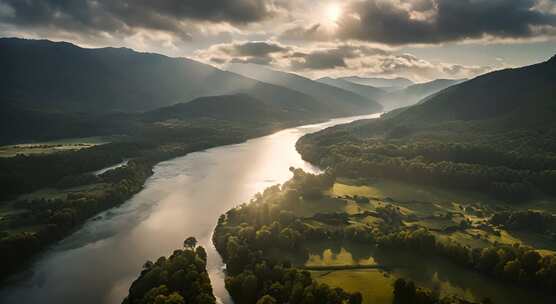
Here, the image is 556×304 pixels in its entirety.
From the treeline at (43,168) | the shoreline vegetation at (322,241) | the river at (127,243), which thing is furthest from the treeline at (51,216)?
the shoreline vegetation at (322,241)

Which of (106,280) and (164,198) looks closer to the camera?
(106,280)

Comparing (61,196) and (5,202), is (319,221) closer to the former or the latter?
(61,196)

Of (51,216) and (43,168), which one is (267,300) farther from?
(43,168)

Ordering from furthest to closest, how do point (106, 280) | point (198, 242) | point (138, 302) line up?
point (198, 242) → point (106, 280) → point (138, 302)

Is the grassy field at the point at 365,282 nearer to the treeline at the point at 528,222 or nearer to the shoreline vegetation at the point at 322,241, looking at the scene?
the shoreline vegetation at the point at 322,241

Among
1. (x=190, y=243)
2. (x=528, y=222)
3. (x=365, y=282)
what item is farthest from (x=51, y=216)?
(x=528, y=222)

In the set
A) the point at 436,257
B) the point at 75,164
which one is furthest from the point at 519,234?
the point at 75,164
